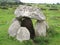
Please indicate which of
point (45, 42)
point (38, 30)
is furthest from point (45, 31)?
point (45, 42)

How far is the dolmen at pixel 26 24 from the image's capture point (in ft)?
58.7

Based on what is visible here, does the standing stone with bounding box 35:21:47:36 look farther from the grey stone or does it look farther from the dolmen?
the grey stone

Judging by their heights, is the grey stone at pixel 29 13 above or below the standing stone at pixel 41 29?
above

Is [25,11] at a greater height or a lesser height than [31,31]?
greater

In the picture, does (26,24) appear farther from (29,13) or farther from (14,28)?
(29,13)

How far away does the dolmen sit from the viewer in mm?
17906

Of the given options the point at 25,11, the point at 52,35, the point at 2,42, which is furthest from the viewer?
the point at 52,35

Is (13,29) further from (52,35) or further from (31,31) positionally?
(52,35)

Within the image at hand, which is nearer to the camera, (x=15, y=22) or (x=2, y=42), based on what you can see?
(x=2, y=42)

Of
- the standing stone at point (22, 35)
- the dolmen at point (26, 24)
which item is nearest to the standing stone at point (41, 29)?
the dolmen at point (26, 24)

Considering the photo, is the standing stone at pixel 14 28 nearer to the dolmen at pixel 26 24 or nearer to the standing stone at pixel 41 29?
the dolmen at pixel 26 24

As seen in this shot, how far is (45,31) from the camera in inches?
771

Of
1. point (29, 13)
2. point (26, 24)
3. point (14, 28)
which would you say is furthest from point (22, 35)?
point (26, 24)

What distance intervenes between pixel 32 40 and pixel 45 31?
6.49 feet
